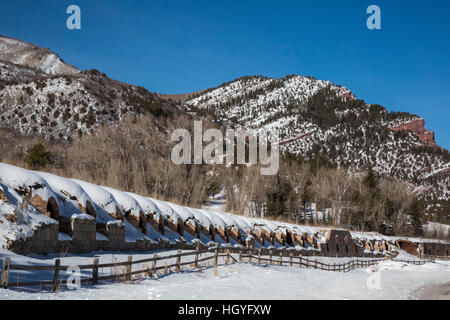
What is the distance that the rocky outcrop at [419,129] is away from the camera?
174750 millimetres

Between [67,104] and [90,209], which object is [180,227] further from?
[67,104]

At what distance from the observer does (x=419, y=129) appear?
601ft

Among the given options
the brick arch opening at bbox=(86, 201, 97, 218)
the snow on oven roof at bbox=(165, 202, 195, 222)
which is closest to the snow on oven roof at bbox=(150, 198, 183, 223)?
the snow on oven roof at bbox=(165, 202, 195, 222)

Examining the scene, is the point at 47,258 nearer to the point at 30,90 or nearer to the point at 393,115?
the point at 30,90

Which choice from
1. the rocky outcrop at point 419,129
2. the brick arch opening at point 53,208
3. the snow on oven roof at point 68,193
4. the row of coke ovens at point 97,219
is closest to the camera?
the row of coke ovens at point 97,219

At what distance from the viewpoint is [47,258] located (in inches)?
576

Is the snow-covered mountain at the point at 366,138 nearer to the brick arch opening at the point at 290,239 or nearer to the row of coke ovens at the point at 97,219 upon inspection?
the brick arch opening at the point at 290,239

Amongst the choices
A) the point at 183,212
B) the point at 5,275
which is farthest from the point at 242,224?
the point at 5,275

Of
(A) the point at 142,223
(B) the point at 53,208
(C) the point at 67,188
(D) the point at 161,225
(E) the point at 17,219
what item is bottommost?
(D) the point at 161,225

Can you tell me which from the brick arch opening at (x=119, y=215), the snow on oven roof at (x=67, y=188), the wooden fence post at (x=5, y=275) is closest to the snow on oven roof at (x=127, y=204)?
the brick arch opening at (x=119, y=215)

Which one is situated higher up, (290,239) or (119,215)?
(119,215)

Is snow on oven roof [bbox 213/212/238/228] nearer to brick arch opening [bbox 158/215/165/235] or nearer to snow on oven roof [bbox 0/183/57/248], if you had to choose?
brick arch opening [bbox 158/215/165/235]
